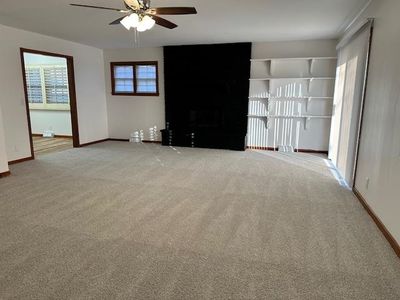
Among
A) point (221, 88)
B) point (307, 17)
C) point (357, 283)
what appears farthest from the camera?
point (221, 88)

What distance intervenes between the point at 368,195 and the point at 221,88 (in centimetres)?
426

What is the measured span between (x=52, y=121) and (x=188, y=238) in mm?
7166

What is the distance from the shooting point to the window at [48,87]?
775cm

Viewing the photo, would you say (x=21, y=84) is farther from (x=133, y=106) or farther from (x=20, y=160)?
(x=133, y=106)

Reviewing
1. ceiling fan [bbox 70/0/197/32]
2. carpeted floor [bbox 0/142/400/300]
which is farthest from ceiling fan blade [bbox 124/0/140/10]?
carpeted floor [bbox 0/142/400/300]

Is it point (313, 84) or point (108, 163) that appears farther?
point (313, 84)

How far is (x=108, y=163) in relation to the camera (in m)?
5.30

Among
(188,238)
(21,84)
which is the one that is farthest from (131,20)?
(21,84)

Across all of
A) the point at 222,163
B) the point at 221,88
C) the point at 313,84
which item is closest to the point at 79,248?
the point at 222,163

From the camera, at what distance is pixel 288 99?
640cm

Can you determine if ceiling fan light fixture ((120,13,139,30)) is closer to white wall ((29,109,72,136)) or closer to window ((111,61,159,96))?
window ((111,61,159,96))

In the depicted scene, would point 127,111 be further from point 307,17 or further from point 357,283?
point 357,283

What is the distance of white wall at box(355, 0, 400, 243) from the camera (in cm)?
252

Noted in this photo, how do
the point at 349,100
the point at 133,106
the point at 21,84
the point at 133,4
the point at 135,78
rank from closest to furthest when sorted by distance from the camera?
the point at 133,4 → the point at 349,100 → the point at 21,84 → the point at 135,78 → the point at 133,106
